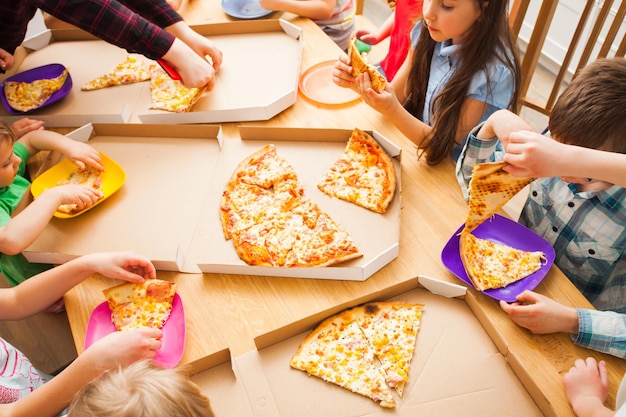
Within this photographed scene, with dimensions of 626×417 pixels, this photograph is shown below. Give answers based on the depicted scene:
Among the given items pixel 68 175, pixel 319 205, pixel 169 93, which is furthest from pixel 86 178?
pixel 319 205

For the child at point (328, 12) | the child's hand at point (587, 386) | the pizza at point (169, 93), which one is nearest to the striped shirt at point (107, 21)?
the pizza at point (169, 93)

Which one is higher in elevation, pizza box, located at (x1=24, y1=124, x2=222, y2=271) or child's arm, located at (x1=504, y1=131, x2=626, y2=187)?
child's arm, located at (x1=504, y1=131, x2=626, y2=187)

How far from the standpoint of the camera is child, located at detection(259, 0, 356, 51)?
2301 mm

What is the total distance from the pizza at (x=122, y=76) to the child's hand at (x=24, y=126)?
264 mm

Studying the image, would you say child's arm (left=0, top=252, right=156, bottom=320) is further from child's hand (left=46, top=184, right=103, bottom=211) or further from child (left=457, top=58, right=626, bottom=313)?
child (left=457, top=58, right=626, bottom=313)

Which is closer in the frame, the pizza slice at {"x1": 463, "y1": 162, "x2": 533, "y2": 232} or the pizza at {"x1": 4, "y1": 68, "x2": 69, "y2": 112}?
the pizza slice at {"x1": 463, "y1": 162, "x2": 533, "y2": 232}

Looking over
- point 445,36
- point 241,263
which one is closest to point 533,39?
point 445,36

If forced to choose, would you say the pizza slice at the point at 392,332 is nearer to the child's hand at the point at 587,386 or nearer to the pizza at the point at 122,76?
the child's hand at the point at 587,386

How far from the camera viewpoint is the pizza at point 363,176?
1.50m

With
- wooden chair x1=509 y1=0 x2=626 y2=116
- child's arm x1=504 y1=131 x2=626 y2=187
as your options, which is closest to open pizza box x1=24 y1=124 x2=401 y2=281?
child's arm x1=504 y1=131 x2=626 y2=187

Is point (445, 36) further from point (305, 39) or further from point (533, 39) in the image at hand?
point (533, 39)

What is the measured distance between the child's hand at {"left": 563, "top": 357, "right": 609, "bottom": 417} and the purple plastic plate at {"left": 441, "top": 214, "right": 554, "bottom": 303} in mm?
216

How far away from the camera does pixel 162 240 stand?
1429 millimetres

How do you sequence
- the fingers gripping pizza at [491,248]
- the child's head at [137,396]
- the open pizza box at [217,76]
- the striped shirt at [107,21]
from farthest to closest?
the open pizza box at [217,76] → the striped shirt at [107,21] → the fingers gripping pizza at [491,248] → the child's head at [137,396]
